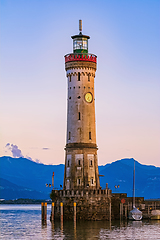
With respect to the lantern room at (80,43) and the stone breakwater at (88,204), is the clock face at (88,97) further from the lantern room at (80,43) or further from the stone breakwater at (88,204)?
the stone breakwater at (88,204)

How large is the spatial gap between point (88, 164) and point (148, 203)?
42.3 ft

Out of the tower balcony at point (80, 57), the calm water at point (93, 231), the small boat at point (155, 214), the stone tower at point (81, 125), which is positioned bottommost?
the calm water at point (93, 231)

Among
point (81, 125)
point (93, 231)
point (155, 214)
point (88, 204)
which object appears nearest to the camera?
point (93, 231)

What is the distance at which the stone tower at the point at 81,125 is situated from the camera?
322ft

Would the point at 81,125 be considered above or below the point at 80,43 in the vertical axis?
below

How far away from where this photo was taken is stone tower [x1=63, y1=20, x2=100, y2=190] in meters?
98.2

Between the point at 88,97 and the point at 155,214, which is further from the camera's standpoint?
the point at 88,97

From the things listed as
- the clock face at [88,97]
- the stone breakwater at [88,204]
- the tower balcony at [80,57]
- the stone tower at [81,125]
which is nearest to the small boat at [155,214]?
the stone breakwater at [88,204]

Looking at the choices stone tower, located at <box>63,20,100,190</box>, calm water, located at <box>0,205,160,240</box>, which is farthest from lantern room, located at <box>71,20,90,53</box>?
calm water, located at <box>0,205,160,240</box>

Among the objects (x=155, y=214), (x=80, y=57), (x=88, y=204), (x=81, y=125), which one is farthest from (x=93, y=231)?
(x=80, y=57)

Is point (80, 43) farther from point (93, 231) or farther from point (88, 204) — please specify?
point (93, 231)

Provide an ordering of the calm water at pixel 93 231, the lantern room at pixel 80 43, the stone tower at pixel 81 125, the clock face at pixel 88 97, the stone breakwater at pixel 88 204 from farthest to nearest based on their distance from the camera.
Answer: the lantern room at pixel 80 43 → the clock face at pixel 88 97 → the stone tower at pixel 81 125 → the stone breakwater at pixel 88 204 → the calm water at pixel 93 231

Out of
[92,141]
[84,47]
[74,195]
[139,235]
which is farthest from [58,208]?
[84,47]

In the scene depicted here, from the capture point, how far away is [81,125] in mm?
99250
